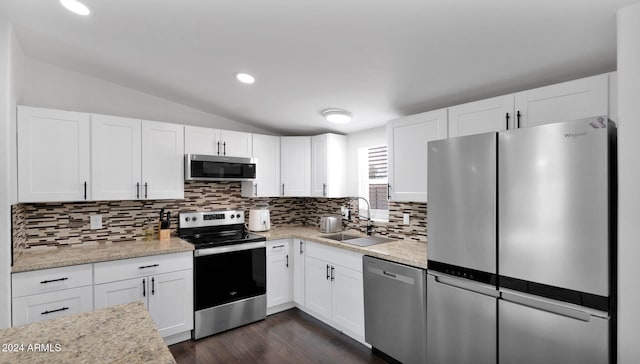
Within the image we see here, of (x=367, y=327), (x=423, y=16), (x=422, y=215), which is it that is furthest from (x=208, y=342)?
(x=423, y=16)

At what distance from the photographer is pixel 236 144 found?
12.1 ft

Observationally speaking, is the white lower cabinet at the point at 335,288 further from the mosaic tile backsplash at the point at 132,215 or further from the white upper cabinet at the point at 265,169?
the white upper cabinet at the point at 265,169

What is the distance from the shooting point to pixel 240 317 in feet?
10.7

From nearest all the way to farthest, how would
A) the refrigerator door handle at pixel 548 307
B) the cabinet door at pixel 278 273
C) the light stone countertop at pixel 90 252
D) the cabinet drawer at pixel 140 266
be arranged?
the refrigerator door handle at pixel 548 307 → the light stone countertop at pixel 90 252 → the cabinet drawer at pixel 140 266 → the cabinet door at pixel 278 273

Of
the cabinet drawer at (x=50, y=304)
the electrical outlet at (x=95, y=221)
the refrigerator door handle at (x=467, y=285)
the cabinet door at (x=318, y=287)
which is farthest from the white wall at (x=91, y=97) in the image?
the refrigerator door handle at (x=467, y=285)

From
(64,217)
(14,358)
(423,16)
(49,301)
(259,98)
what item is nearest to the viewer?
(14,358)

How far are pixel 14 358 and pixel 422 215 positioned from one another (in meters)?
2.92

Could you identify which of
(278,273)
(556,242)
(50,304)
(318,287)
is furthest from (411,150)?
(50,304)

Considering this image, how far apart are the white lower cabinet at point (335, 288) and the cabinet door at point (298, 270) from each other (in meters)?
0.08

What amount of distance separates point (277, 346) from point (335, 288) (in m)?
0.73

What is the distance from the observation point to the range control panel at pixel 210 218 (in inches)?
139

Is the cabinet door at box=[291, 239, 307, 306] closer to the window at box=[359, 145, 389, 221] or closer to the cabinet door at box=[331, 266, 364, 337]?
the cabinet door at box=[331, 266, 364, 337]

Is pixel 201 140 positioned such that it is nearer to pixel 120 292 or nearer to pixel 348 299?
pixel 120 292

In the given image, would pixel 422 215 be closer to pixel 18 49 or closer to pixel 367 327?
pixel 367 327
